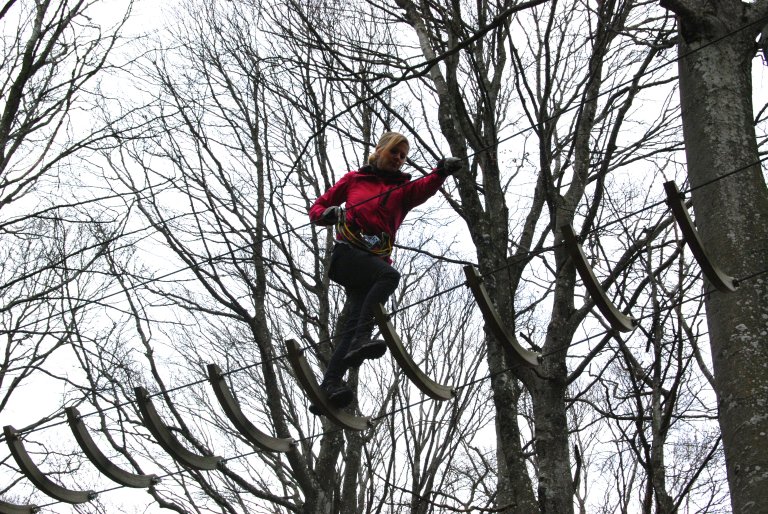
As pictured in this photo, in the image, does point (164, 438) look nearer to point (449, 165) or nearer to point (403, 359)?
point (403, 359)

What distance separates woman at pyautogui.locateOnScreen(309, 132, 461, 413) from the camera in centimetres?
381

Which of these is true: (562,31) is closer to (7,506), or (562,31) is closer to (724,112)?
(724,112)

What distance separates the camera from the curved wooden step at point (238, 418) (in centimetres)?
Result: 392

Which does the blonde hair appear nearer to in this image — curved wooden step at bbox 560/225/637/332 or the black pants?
the black pants

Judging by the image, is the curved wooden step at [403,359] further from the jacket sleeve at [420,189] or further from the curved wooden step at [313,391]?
the jacket sleeve at [420,189]

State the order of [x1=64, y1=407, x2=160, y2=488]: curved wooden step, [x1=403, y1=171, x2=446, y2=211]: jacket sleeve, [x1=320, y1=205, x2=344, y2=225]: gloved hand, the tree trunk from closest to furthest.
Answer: the tree trunk → [x1=320, y1=205, x2=344, y2=225]: gloved hand → [x1=403, y1=171, x2=446, y2=211]: jacket sleeve → [x1=64, y1=407, x2=160, y2=488]: curved wooden step

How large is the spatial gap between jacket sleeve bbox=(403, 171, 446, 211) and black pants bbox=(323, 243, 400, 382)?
336 millimetres

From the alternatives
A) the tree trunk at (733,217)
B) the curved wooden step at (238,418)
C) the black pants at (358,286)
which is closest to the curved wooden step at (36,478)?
the curved wooden step at (238,418)

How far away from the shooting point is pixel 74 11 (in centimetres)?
683

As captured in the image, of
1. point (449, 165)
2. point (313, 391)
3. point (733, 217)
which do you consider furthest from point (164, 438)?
point (733, 217)

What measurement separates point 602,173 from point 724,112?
64.3 inches

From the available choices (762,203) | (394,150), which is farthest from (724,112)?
(394,150)

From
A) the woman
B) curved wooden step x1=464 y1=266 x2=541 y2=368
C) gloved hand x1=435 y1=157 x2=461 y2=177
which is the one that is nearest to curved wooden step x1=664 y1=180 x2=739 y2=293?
curved wooden step x1=464 y1=266 x2=541 y2=368

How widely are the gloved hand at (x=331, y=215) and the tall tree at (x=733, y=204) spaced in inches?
62.3
